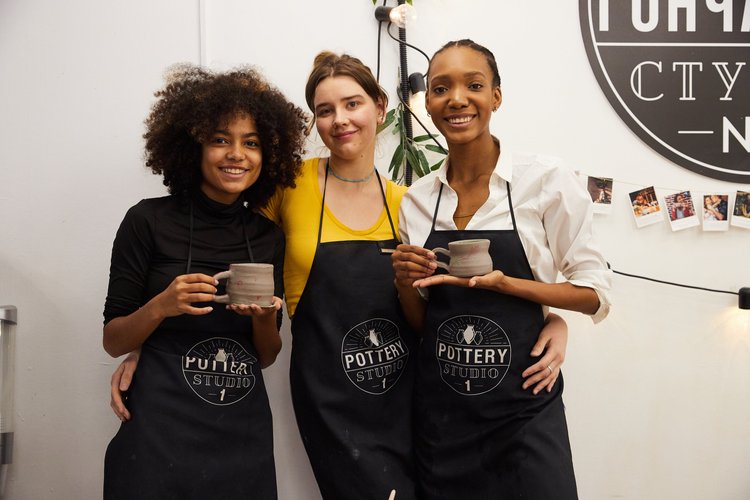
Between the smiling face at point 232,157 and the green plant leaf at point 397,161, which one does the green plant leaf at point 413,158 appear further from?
the smiling face at point 232,157

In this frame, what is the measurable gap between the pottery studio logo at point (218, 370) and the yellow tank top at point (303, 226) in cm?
24

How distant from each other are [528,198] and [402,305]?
0.43 m

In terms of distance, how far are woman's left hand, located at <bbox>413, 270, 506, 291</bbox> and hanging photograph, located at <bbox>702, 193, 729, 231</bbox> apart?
1.06m

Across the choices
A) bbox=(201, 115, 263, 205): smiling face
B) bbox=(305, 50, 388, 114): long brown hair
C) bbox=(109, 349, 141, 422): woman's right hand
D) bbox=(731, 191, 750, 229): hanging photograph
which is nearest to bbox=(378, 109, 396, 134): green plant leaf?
bbox=(305, 50, 388, 114): long brown hair

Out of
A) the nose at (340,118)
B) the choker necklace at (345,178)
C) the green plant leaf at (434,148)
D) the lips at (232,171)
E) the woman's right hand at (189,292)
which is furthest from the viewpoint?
the green plant leaf at (434,148)

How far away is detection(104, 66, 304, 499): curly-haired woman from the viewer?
55.2 inches

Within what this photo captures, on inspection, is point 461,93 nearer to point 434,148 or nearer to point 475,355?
point 434,148

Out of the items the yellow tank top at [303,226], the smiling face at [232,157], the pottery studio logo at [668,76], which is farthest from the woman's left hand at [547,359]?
the pottery studio logo at [668,76]

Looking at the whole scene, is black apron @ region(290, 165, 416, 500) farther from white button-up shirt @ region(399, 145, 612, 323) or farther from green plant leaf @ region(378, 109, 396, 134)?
green plant leaf @ region(378, 109, 396, 134)

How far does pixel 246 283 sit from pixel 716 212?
1.63m

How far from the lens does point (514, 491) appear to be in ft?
4.47

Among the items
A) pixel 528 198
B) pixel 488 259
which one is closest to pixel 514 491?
pixel 488 259

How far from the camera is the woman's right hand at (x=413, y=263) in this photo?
4.63ft

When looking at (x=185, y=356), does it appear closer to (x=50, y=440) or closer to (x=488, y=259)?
(x=488, y=259)
